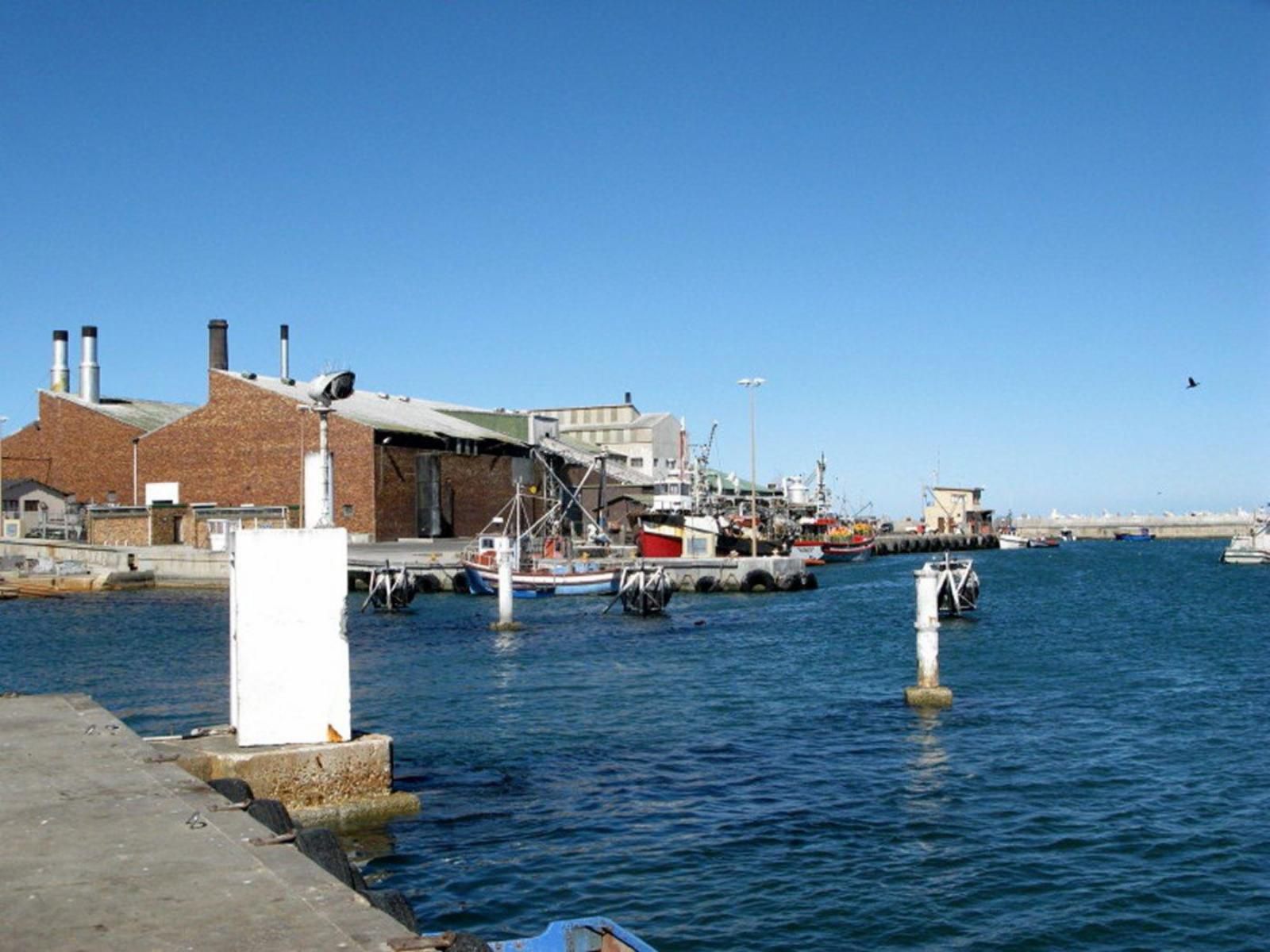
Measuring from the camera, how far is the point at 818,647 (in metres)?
43.0

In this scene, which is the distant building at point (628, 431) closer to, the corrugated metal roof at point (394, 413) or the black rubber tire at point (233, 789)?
the corrugated metal roof at point (394, 413)

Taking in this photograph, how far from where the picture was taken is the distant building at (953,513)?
18262 centimetres

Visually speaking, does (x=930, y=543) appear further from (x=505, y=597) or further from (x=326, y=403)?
(x=326, y=403)

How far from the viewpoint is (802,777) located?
808 inches

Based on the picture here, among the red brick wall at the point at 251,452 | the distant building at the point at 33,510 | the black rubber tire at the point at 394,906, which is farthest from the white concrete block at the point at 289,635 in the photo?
the distant building at the point at 33,510

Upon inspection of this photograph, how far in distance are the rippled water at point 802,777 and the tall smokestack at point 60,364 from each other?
5387 centimetres

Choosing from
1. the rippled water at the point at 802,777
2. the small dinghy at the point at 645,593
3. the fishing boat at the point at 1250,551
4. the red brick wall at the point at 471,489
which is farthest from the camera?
the fishing boat at the point at 1250,551

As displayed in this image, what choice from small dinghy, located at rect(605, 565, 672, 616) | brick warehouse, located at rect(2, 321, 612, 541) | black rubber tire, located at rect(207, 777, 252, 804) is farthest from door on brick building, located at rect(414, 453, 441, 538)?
black rubber tire, located at rect(207, 777, 252, 804)

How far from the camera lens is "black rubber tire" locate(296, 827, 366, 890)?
10.7m

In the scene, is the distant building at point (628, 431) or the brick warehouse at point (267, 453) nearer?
the brick warehouse at point (267, 453)

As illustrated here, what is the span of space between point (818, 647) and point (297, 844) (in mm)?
32998

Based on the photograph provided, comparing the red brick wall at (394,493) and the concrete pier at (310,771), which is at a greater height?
the red brick wall at (394,493)

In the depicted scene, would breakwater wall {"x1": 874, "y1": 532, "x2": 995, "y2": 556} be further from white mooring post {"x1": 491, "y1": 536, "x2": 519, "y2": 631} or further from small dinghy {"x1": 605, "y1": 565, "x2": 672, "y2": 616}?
white mooring post {"x1": 491, "y1": 536, "x2": 519, "y2": 631}

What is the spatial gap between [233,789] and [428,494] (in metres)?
72.2
